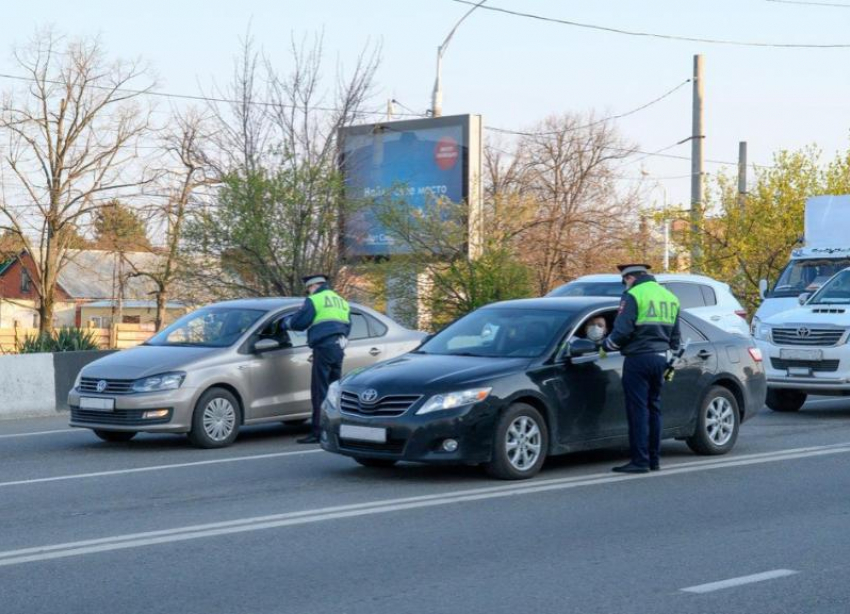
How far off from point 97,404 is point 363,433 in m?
3.81

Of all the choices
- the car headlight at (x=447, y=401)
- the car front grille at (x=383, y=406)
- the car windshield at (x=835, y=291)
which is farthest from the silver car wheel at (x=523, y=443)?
the car windshield at (x=835, y=291)

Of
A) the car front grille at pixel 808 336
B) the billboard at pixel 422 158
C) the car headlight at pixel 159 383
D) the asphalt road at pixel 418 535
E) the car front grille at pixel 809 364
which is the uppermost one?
the billboard at pixel 422 158

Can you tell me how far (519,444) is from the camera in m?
10.8

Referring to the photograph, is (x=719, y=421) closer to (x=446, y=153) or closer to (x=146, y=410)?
(x=146, y=410)

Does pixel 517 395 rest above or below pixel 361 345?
below

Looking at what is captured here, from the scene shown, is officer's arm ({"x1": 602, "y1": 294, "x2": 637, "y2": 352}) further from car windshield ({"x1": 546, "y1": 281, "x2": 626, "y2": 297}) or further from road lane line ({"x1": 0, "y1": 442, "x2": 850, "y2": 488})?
car windshield ({"x1": 546, "y1": 281, "x2": 626, "y2": 297})

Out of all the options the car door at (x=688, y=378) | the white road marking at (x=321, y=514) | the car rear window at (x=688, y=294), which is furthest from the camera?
the car rear window at (x=688, y=294)

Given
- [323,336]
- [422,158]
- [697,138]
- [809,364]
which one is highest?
[697,138]

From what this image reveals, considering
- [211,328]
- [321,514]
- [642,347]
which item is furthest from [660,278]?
[321,514]

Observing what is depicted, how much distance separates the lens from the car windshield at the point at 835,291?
1820cm

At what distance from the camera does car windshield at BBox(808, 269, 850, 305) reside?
59.7 ft

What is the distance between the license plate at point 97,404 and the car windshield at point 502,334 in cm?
331

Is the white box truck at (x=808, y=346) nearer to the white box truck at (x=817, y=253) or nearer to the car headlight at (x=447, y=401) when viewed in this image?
the white box truck at (x=817, y=253)

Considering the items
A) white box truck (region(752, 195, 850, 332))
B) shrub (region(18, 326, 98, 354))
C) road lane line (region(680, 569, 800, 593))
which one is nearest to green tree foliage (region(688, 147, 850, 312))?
white box truck (region(752, 195, 850, 332))
